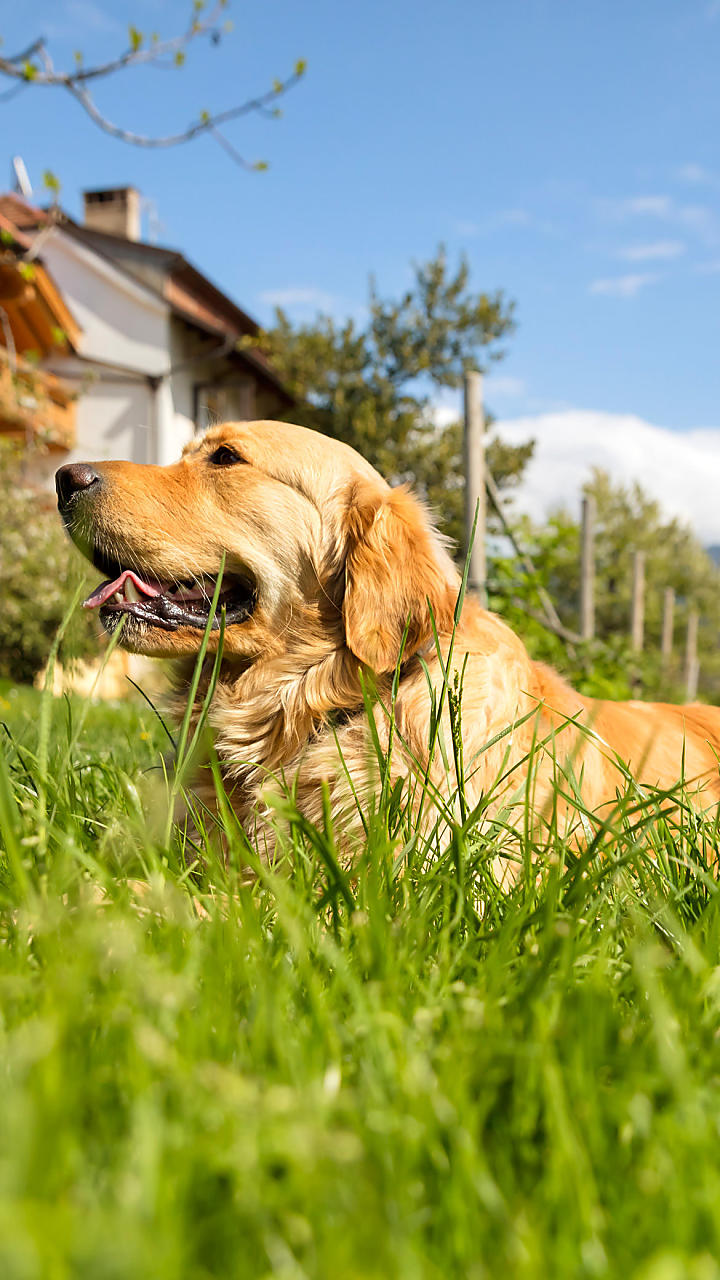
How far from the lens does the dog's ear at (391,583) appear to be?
8.80 feet

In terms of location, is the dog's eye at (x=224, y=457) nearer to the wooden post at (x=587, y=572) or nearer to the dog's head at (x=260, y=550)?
the dog's head at (x=260, y=550)

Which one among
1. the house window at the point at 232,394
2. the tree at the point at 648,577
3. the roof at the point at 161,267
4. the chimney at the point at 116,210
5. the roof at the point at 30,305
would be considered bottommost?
the tree at the point at 648,577

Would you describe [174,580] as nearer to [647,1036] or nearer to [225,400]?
[647,1036]

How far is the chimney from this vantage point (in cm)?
2983

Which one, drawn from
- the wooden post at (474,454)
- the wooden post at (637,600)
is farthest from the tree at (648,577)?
the wooden post at (474,454)

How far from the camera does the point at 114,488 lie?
2863mm

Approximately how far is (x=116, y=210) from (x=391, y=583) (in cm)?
3136

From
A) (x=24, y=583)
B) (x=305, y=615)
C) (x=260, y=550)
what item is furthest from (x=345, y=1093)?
(x=24, y=583)

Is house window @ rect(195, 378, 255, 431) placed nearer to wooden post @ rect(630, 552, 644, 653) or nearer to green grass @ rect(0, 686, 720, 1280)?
wooden post @ rect(630, 552, 644, 653)

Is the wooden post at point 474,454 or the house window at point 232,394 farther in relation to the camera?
the house window at point 232,394

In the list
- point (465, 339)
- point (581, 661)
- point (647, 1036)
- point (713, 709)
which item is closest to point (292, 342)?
point (465, 339)

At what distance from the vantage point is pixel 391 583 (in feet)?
9.00

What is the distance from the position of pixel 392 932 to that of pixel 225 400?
27.4 metres

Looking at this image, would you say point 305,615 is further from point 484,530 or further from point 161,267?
point 161,267
